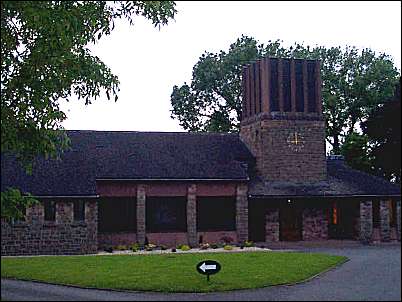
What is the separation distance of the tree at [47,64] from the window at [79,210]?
1604cm

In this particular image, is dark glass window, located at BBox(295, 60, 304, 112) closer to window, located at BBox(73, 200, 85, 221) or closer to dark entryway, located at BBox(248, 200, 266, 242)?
dark entryway, located at BBox(248, 200, 266, 242)

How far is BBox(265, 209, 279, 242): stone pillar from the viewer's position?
34.9m

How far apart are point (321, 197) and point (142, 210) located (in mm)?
10104

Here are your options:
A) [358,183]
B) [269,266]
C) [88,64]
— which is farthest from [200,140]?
[88,64]

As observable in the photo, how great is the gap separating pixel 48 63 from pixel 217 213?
22.6 meters

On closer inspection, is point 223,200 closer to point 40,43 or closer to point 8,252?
point 8,252

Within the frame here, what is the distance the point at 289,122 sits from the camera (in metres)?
36.5

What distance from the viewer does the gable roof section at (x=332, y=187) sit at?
34.3 m

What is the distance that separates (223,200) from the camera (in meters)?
34.6

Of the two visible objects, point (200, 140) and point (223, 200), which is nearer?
point (223, 200)

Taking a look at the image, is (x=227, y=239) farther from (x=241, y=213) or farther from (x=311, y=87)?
(x=311, y=87)

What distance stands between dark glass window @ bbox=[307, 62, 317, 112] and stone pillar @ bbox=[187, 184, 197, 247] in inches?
359

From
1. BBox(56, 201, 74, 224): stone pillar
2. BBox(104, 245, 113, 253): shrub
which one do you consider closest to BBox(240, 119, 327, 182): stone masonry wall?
BBox(104, 245, 113, 253): shrub

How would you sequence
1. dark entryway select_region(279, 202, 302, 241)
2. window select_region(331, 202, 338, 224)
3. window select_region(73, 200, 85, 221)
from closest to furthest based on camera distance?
1. window select_region(73, 200, 85, 221)
2. dark entryway select_region(279, 202, 302, 241)
3. window select_region(331, 202, 338, 224)
